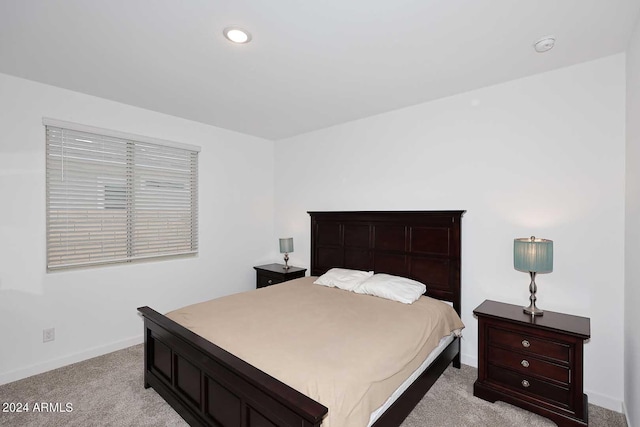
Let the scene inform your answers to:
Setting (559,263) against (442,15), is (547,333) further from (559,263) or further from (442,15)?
(442,15)

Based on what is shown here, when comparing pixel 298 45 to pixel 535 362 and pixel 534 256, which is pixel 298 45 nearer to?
pixel 534 256

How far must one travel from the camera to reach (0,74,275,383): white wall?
264 centimetres

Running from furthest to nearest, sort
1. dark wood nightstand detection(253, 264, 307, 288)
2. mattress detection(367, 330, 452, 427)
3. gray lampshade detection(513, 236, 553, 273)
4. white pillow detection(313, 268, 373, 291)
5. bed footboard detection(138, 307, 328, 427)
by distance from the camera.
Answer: dark wood nightstand detection(253, 264, 307, 288) < white pillow detection(313, 268, 373, 291) < gray lampshade detection(513, 236, 553, 273) < mattress detection(367, 330, 452, 427) < bed footboard detection(138, 307, 328, 427)

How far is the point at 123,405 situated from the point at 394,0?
3.27 metres

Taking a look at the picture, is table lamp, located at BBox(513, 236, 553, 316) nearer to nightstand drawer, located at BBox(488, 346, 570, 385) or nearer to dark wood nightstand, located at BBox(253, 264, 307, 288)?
nightstand drawer, located at BBox(488, 346, 570, 385)

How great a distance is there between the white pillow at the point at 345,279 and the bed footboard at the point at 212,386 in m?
1.58

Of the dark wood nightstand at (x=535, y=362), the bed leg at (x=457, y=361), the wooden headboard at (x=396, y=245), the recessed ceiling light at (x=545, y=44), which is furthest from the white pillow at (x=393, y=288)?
the recessed ceiling light at (x=545, y=44)

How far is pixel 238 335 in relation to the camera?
6.61 ft

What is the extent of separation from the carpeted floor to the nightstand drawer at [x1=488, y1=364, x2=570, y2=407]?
0.51 ft

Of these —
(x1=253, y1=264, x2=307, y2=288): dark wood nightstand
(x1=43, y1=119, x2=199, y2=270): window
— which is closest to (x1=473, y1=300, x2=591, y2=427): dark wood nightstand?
(x1=253, y1=264, x2=307, y2=288): dark wood nightstand

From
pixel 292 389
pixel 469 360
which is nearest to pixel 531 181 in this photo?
pixel 469 360

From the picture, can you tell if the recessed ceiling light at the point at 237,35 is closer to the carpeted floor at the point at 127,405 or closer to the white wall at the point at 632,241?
the white wall at the point at 632,241

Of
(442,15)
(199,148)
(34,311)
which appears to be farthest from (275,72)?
(34,311)

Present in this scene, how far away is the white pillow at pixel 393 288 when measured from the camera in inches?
109
